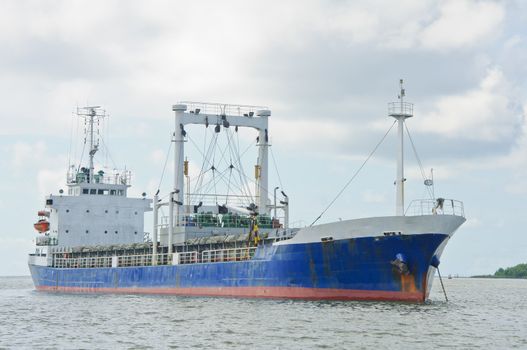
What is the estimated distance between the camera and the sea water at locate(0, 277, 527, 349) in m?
29.5

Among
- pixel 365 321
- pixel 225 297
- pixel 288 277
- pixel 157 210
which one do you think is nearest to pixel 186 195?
pixel 157 210

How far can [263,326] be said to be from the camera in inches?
1298

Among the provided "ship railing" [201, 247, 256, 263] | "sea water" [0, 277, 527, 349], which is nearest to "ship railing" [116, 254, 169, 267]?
"ship railing" [201, 247, 256, 263]

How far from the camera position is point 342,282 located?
40719 millimetres

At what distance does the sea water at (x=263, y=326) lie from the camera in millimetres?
29500

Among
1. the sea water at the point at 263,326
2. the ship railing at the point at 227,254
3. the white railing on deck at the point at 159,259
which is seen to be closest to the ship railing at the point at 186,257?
the white railing on deck at the point at 159,259

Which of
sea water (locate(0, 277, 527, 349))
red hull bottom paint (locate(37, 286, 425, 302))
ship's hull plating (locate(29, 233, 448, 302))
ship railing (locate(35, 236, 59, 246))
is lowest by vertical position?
sea water (locate(0, 277, 527, 349))

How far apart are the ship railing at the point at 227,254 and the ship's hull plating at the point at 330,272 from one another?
2.51ft

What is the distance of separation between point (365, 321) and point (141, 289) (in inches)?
939

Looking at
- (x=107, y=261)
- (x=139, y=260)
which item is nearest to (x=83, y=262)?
(x=107, y=261)

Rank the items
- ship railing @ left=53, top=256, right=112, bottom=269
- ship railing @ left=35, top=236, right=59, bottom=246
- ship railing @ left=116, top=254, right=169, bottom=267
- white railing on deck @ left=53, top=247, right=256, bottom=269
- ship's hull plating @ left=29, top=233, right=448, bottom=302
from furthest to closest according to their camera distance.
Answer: ship railing @ left=35, top=236, right=59, bottom=246, ship railing @ left=53, top=256, right=112, bottom=269, ship railing @ left=116, top=254, right=169, bottom=267, white railing on deck @ left=53, top=247, right=256, bottom=269, ship's hull plating @ left=29, top=233, right=448, bottom=302

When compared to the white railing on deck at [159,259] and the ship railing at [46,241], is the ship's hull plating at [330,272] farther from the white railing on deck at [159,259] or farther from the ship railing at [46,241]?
the ship railing at [46,241]

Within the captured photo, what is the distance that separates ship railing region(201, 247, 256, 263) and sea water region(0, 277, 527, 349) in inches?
133

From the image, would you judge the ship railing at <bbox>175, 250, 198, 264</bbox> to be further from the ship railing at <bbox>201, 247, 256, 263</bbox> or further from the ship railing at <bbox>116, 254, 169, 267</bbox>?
the ship railing at <bbox>116, 254, 169, 267</bbox>
